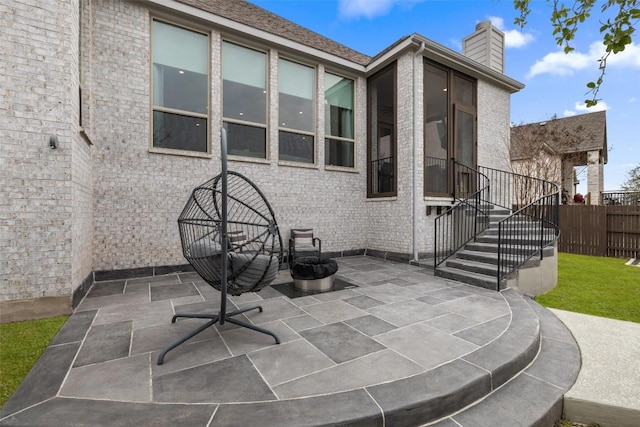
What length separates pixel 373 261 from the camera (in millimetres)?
6113

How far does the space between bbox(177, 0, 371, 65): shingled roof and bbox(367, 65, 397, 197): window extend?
717 mm

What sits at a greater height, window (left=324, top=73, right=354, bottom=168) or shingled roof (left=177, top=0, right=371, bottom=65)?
shingled roof (left=177, top=0, right=371, bottom=65)

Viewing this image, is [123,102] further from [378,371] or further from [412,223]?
[412,223]

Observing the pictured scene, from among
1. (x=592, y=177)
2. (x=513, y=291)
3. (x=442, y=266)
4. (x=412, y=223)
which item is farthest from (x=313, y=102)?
(x=592, y=177)

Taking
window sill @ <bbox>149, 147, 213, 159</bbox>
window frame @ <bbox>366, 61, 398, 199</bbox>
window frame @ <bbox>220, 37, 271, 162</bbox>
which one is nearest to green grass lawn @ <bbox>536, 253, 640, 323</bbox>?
window frame @ <bbox>366, 61, 398, 199</bbox>

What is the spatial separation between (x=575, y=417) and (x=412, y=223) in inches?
166

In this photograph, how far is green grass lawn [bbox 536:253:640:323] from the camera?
143 inches

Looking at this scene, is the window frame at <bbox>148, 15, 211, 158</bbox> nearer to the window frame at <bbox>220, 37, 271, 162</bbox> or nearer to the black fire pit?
the window frame at <bbox>220, 37, 271, 162</bbox>

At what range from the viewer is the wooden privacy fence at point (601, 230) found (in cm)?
774

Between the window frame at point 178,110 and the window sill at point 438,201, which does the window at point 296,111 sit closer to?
the window frame at point 178,110

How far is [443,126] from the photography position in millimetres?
6598

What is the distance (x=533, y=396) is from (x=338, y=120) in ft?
20.1

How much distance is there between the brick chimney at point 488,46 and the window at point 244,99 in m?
6.56

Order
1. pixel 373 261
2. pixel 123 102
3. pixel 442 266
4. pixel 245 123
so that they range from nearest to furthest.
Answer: pixel 123 102, pixel 442 266, pixel 245 123, pixel 373 261
